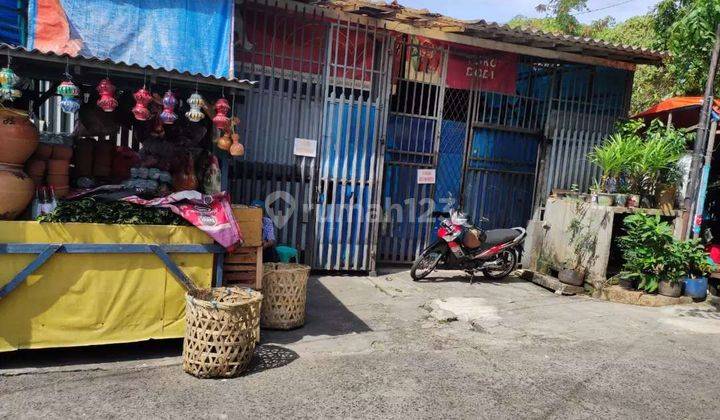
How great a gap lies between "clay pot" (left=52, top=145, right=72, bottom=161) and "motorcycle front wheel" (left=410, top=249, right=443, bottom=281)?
491 cm

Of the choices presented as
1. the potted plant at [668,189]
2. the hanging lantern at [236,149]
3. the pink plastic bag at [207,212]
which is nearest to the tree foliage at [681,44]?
the potted plant at [668,189]

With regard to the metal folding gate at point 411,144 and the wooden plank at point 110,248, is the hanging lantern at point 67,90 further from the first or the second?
the metal folding gate at point 411,144

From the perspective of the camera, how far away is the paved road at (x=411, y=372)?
145 inches

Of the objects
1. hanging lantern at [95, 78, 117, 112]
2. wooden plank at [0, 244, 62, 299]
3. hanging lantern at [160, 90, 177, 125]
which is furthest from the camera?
hanging lantern at [160, 90, 177, 125]

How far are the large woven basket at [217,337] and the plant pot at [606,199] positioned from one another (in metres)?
5.85

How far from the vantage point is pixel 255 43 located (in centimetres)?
703

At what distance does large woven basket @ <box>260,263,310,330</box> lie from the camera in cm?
518

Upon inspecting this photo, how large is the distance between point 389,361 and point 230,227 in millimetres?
1908

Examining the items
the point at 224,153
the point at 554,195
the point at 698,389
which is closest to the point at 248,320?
the point at 224,153

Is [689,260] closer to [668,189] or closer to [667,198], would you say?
[667,198]

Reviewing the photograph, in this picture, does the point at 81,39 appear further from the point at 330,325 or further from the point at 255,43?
the point at 330,325

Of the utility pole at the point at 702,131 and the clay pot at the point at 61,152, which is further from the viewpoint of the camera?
the utility pole at the point at 702,131

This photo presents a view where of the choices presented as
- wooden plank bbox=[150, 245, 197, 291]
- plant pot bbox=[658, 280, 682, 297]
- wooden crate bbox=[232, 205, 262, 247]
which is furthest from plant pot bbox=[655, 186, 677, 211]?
wooden plank bbox=[150, 245, 197, 291]

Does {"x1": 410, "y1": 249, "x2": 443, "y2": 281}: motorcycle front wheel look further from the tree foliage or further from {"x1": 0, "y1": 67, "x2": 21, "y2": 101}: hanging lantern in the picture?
{"x1": 0, "y1": 67, "x2": 21, "y2": 101}: hanging lantern
